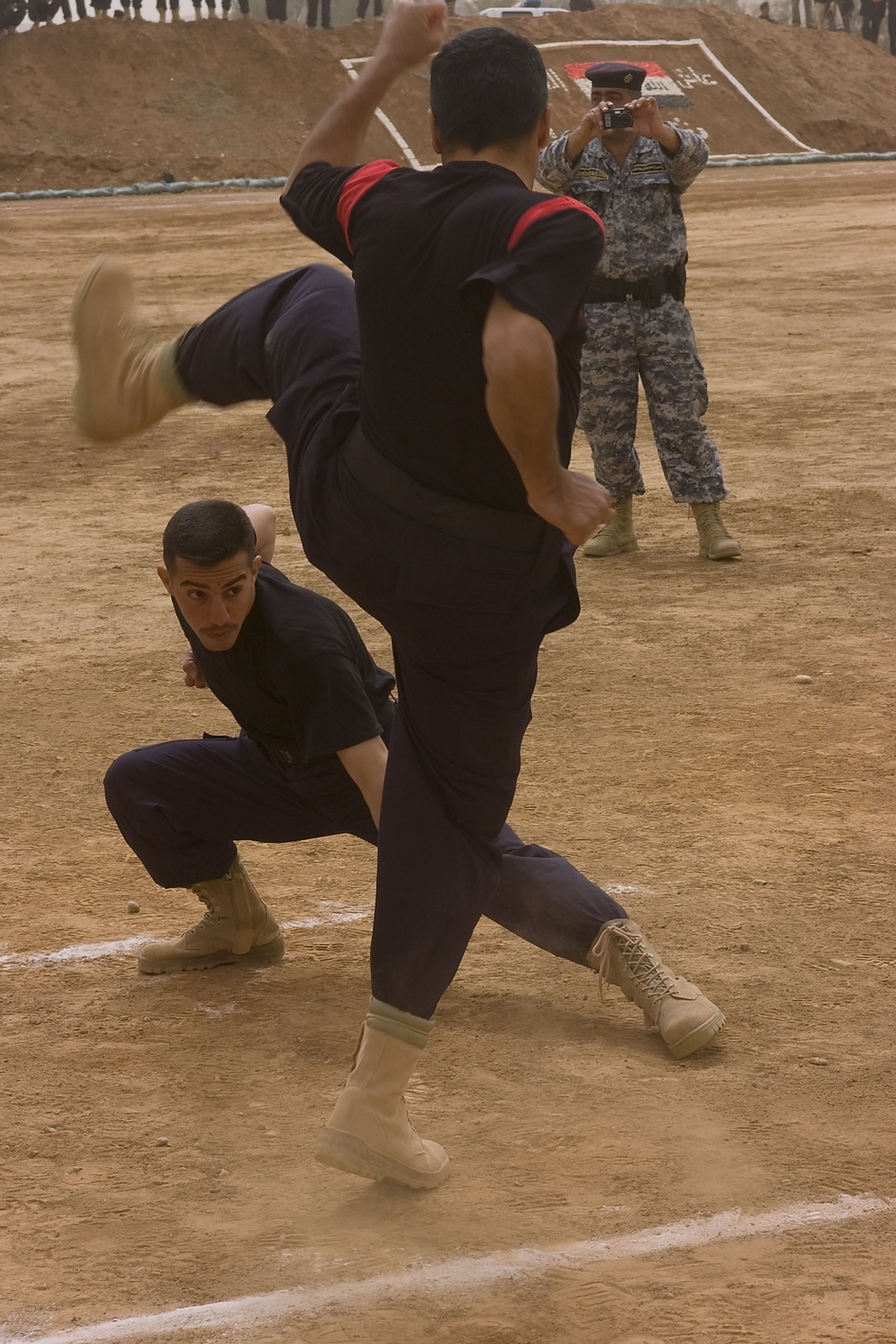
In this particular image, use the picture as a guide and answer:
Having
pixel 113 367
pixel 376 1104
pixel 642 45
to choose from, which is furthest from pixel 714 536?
pixel 642 45

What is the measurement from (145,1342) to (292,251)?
1758 centimetres

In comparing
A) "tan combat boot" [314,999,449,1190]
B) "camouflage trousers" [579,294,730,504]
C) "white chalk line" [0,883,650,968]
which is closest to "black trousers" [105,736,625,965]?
"white chalk line" [0,883,650,968]

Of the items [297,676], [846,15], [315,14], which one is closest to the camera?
[297,676]

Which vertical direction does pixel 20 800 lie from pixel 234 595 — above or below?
below

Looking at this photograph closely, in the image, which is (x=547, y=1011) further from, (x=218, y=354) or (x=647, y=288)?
(x=647, y=288)

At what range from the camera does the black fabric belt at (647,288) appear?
7480 millimetres

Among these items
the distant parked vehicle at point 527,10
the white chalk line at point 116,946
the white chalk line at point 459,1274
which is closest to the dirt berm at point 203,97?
the distant parked vehicle at point 527,10

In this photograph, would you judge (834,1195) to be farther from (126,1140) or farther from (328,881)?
(328,881)

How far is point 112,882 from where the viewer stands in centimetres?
457

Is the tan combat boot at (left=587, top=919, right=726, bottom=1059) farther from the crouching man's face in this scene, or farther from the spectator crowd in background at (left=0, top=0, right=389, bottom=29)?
the spectator crowd in background at (left=0, top=0, right=389, bottom=29)

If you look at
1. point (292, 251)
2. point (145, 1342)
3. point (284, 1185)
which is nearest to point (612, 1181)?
point (284, 1185)

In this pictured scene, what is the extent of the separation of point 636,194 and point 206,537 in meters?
4.56

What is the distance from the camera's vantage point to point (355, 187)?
2758 millimetres

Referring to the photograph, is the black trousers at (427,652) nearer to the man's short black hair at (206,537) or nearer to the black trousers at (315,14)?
the man's short black hair at (206,537)
